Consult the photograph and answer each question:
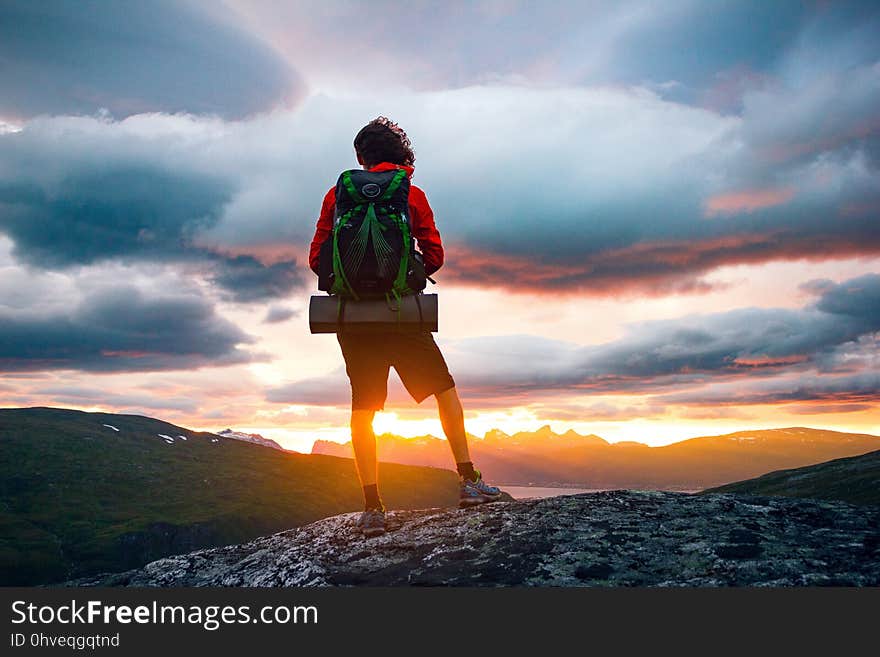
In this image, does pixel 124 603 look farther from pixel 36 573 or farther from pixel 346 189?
pixel 36 573

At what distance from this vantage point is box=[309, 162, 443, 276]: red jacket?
752cm

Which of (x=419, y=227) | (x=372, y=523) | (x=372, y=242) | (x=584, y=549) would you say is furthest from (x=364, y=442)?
(x=584, y=549)

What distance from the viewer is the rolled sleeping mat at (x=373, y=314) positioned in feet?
23.6

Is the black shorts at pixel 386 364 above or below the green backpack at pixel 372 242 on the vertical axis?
below

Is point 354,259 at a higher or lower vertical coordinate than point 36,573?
higher

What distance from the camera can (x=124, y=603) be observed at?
18.5 feet

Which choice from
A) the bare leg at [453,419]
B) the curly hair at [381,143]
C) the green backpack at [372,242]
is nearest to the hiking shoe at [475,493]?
the bare leg at [453,419]

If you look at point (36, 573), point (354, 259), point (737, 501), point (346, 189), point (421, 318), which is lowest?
point (36, 573)

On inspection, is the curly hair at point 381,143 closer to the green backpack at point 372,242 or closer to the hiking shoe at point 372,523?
the green backpack at point 372,242

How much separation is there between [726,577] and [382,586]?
2891mm

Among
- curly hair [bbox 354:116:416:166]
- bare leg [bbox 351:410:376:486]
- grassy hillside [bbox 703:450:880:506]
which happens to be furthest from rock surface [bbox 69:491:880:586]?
grassy hillside [bbox 703:450:880:506]

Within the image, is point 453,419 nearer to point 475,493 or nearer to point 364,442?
point 475,493

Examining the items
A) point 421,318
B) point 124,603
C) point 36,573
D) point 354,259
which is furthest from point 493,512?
point 36,573

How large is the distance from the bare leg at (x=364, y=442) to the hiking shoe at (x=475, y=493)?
1127 mm
